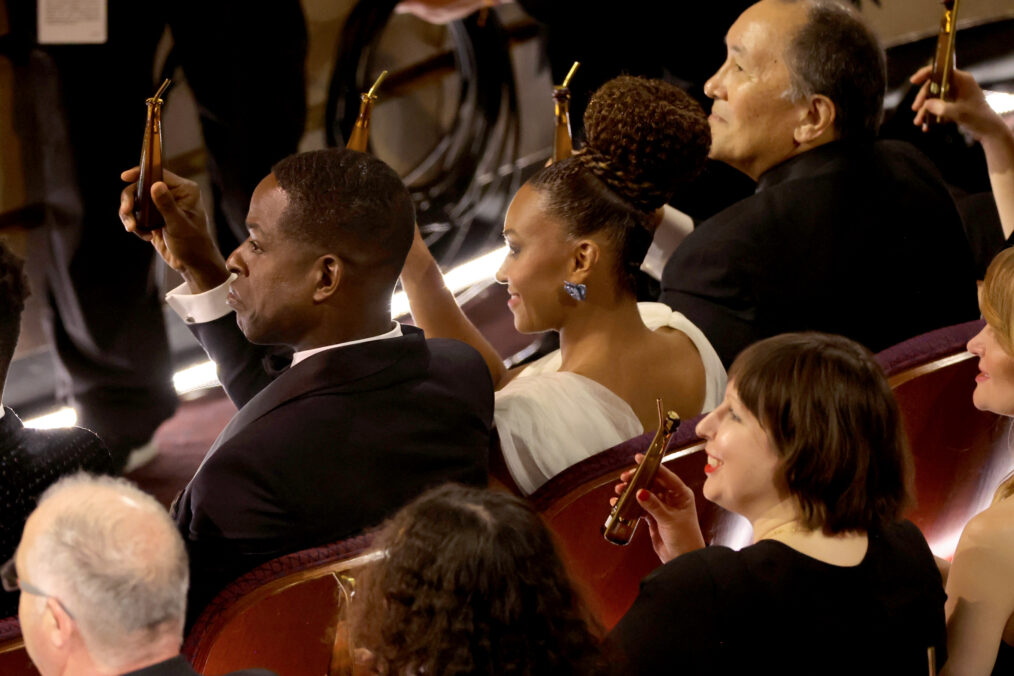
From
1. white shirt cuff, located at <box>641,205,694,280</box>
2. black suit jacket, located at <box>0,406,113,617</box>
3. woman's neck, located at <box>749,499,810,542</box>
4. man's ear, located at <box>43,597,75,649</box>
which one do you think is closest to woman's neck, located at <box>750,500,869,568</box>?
woman's neck, located at <box>749,499,810,542</box>

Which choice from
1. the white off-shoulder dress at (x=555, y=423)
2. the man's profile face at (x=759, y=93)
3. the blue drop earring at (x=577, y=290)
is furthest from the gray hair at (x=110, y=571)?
the man's profile face at (x=759, y=93)

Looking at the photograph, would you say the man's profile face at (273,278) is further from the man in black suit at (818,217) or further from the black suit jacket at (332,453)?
the man in black suit at (818,217)

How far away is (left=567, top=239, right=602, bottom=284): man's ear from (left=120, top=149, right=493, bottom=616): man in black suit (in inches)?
11.7

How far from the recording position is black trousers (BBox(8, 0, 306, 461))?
3264 millimetres

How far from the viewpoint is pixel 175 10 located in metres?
3.34

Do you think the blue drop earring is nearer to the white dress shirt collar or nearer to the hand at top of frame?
the white dress shirt collar

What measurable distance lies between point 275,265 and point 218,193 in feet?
6.25

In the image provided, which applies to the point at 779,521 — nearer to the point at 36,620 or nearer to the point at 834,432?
the point at 834,432

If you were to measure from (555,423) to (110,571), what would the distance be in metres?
0.95

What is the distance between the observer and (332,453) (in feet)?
5.41

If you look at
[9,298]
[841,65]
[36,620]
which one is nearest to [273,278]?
[9,298]

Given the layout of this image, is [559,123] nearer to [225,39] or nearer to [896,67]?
[225,39]

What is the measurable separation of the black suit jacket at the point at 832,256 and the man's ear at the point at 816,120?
0.04 meters

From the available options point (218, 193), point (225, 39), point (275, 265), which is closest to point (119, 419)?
point (218, 193)
